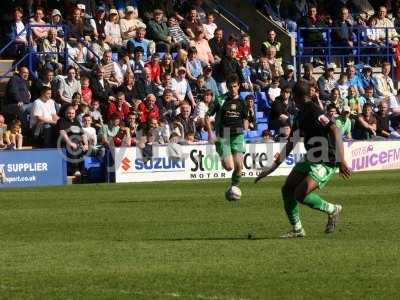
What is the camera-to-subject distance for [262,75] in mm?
33312

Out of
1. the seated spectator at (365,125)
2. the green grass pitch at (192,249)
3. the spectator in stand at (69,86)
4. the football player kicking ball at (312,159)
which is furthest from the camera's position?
the seated spectator at (365,125)

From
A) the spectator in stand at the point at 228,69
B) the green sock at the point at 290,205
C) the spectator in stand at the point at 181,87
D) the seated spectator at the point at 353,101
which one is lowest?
the green sock at the point at 290,205

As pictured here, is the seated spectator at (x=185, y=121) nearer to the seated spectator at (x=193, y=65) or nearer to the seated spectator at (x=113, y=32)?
the seated spectator at (x=193, y=65)

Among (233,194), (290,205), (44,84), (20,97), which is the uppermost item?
(44,84)

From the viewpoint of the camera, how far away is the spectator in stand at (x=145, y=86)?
98.2 ft

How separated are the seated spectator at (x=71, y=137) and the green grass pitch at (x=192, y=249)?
5514 millimetres

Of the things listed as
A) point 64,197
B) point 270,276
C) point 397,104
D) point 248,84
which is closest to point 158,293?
point 270,276

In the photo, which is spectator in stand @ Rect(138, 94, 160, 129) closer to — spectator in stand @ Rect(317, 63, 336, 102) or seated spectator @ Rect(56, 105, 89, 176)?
seated spectator @ Rect(56, 105, 89, 176)

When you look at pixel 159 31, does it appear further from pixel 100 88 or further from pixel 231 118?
pixel 231 118

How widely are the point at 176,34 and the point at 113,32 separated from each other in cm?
213

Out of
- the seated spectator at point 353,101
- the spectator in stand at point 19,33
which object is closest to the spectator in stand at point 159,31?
the spectator in stand at point 19,33

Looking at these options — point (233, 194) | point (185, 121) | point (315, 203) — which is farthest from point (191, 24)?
point (315, 203)

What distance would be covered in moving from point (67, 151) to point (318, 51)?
39.6 ft

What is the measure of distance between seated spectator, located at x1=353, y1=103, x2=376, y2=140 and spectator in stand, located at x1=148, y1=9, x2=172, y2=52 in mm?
5394
